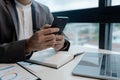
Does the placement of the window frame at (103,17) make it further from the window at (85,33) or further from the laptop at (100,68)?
the laptop at (100,68)

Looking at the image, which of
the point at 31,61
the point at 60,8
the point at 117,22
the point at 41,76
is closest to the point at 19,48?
the point at 31,61

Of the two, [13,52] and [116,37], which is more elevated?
[13,52]

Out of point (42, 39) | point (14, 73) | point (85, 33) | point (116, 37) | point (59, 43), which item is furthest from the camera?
point (85, 33)

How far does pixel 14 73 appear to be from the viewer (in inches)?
28.0

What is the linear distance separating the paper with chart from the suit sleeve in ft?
0.21

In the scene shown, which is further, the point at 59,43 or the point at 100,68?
the point at 59,43

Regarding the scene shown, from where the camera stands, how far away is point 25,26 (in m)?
1.29

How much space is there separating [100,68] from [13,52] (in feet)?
1.47

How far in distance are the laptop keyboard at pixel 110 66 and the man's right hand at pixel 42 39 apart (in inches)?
11.4

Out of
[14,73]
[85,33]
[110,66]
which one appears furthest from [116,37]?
[14,73]

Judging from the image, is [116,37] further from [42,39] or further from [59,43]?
[42,39]

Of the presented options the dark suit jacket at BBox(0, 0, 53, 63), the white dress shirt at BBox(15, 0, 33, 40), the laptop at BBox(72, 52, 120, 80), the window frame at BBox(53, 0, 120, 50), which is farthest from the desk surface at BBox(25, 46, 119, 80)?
the window frame at BBox(53, 0, 120, 50)

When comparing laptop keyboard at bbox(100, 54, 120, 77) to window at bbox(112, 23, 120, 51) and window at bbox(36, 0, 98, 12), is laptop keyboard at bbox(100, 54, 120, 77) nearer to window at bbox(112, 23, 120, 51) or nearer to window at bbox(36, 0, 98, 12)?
window at bbox(112, 23, 120, 51)

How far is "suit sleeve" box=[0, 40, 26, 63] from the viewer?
2.83 ft
